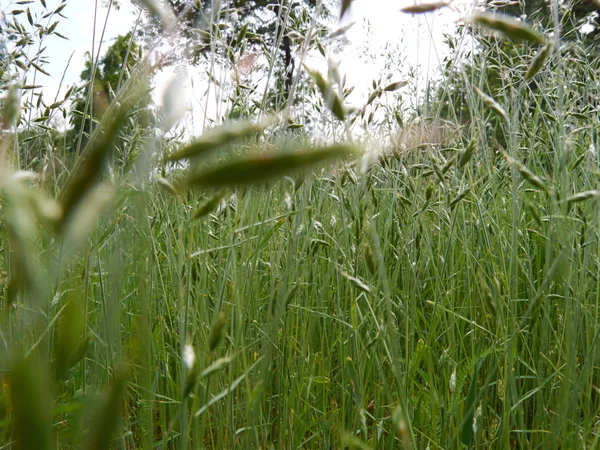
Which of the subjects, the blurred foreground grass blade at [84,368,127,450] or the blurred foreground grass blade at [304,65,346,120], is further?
the blurred foreground grass blade at [304,65,346,120]

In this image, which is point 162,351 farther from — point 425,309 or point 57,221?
point 57,221

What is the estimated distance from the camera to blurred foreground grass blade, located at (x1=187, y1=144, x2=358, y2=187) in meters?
0.26

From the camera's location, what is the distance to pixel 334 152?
28 centimetres

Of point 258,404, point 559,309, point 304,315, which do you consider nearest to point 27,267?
point 258,404

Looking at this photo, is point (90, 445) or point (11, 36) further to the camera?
point (11, 36)

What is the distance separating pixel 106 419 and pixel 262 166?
0.13 m

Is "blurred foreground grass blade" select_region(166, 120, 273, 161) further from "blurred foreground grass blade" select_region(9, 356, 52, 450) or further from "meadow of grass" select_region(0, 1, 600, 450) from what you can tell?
"blurred foreground grass blade" select_region(9, 356, 52, 450)

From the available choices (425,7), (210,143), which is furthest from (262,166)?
(425,7)

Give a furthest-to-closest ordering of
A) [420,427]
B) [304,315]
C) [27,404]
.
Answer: [304,315], [420,427], [27,404]

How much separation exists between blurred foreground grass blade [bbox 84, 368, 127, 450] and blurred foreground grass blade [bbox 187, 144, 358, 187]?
10 cm

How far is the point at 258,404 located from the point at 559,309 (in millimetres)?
922

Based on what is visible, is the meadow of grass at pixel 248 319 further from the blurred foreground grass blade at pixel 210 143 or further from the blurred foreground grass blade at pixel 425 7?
the blurred foreground grass blade at pixel 425 7

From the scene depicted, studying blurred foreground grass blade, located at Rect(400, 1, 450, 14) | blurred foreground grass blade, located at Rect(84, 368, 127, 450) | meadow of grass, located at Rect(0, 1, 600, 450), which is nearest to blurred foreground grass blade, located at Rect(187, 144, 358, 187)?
meadow of grass, located at Rect(0, 1, 600, 450)

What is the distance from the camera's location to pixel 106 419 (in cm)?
25
